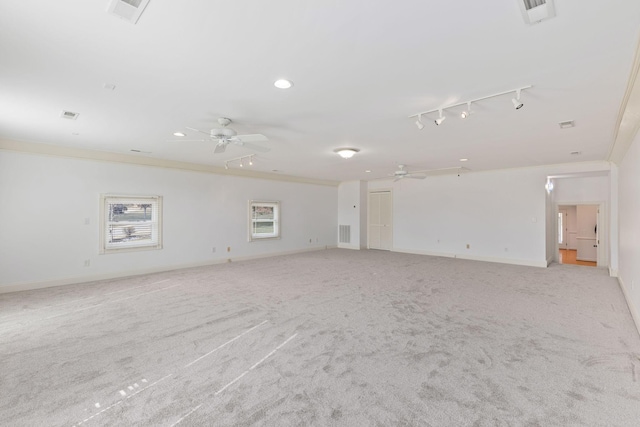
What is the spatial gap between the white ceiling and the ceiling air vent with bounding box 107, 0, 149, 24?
1.7 inches

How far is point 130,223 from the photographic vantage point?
20.6ft

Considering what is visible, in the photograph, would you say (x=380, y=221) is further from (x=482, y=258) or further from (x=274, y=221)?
(x=274, y=221)

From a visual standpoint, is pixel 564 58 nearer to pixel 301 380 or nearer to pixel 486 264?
pixel 301 380

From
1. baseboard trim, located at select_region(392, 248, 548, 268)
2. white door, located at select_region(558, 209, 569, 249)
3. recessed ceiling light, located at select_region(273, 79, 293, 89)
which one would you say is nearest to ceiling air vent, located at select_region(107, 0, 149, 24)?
recessed ceiling light, located at select_region(273, 79, 293, 89)

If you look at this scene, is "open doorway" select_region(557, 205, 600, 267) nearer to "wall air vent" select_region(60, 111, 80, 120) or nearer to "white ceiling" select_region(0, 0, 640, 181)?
"white ceiling" select_region(0, 0, 640, 181)

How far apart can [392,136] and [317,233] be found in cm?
617

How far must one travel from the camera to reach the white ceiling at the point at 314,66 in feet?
5.87

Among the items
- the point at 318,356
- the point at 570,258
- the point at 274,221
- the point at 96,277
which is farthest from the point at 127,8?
the point at 570,258

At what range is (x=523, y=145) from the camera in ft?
16.9

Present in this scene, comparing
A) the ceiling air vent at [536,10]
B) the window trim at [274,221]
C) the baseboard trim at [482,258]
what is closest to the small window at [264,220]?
the window trim at [274,221]

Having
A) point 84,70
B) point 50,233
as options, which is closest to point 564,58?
point 84,70

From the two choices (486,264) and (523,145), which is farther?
(486,264)

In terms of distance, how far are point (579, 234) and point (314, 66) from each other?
11.8m

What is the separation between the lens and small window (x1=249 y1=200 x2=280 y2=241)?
8.43m
